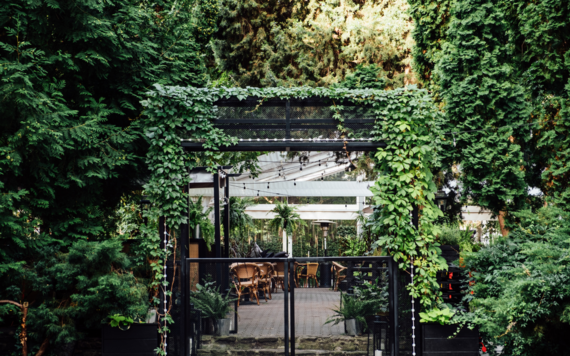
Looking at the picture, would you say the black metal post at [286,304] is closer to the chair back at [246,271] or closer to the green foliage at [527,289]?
the chair back at [246,271]

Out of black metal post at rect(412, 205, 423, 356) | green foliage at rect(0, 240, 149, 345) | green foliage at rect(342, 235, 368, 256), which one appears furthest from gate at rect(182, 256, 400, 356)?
green foliage at rect(342, 235, 368, 256)

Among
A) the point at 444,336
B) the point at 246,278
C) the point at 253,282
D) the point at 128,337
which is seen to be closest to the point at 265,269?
the point at 246,278

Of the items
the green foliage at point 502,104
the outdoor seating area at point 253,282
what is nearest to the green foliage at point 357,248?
the outdoor seating area at point 253,282

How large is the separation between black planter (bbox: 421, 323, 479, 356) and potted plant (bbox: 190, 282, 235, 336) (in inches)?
90.3

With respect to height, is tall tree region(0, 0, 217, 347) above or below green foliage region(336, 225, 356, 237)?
above

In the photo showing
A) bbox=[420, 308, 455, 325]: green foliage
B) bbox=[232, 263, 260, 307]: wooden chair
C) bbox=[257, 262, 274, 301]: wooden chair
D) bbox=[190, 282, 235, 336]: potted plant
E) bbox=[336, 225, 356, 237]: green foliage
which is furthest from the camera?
bbox=[336, 225, 356, 237]: green foliage

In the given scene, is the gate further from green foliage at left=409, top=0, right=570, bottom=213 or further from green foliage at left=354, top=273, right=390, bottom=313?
green foliage at left=409, top=0, right=570, bottom=213

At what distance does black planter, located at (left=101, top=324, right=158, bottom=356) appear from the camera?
205 inches

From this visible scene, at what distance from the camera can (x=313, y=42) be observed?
42.8 ft

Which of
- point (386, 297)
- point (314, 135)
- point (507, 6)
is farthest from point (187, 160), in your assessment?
point (507, 6)

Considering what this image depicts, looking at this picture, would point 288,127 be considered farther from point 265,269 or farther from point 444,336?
point 444,336

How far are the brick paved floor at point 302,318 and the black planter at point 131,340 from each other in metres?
1.00

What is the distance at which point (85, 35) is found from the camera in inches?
235

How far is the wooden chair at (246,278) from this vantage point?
590 centimetres
